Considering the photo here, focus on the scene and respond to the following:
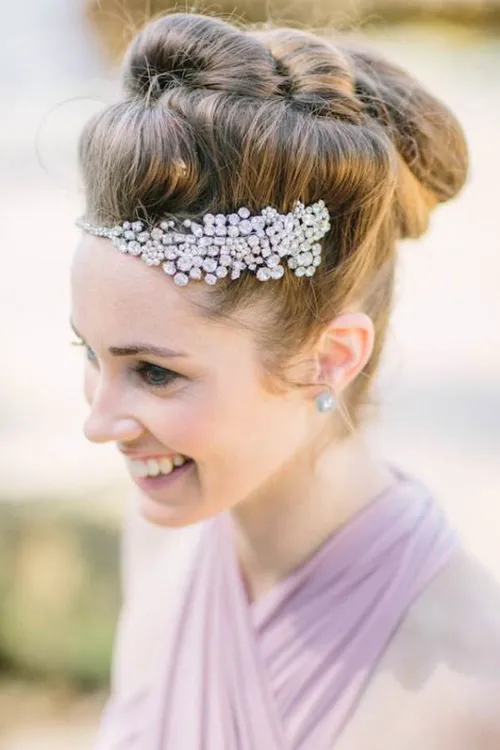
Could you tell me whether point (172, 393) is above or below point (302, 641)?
above

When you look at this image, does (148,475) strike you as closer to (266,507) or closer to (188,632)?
(266,507)

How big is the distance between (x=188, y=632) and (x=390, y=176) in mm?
606

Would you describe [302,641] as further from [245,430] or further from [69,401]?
[69,401]

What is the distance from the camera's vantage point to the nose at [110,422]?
3.14 ft

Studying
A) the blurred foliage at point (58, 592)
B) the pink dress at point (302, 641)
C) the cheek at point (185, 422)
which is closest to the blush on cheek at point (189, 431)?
the cheek at point (185, 422)

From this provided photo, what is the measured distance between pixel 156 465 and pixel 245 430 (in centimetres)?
10

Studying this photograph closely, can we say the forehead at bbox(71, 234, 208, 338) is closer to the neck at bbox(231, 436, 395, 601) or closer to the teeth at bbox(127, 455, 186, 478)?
the teeth at bbox(127, 455, 186, 478)

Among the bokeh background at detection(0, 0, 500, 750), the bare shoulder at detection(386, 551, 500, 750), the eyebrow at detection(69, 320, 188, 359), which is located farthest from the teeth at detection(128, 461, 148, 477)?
the bokeh background at detection(0, 0, 500, 750)

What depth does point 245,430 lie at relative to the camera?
0.97 m

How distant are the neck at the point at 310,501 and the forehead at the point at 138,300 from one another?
250mm

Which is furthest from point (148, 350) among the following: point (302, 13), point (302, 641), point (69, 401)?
point (69, 401)

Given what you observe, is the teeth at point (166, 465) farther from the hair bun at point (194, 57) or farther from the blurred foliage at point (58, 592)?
the blurred foliage at point (58, 592)

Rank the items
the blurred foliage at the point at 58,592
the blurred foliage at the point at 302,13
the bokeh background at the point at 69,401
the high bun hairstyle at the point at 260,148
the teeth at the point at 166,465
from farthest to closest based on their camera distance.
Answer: the blurred foliage at the point at 58,592
the bokeh background at the point at 69,401
the blurred foliage at the point at 302,13
the teeth at the point at 166,465
the high bun hairstyle at the point at 260,148

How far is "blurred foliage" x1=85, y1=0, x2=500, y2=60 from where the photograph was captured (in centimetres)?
118
